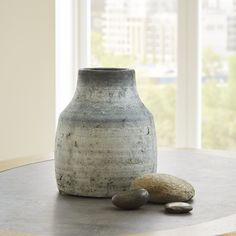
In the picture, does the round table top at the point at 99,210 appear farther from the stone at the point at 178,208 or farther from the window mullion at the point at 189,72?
the window mullion at the point at 189,72

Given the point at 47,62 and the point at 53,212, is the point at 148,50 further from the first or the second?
the point at 53,212

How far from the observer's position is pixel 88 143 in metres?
1.42

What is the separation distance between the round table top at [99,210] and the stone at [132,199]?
1 centimetres

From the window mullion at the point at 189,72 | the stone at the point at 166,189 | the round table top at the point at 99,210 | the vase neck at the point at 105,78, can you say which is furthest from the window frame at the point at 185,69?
the stone at the point at 166,189

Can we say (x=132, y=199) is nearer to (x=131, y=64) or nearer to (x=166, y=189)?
(x=166, y=189)

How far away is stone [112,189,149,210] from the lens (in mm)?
1297

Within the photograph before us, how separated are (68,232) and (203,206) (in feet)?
1.00

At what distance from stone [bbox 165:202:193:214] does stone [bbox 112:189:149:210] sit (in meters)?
0.05

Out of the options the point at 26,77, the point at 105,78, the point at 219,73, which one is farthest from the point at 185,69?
the point at 105,78

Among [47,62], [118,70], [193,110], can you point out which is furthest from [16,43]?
[118,70]

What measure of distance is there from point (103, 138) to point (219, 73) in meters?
1.70

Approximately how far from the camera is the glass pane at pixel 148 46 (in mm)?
3105

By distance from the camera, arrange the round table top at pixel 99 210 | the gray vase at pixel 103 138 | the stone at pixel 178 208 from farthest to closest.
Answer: the gray vase at pixel 103 138, the stone at pixel 178 208, the round table top at pixel 99 210

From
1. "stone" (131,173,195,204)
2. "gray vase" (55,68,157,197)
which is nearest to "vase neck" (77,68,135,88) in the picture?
"gray vase" (55,68,157,197)
